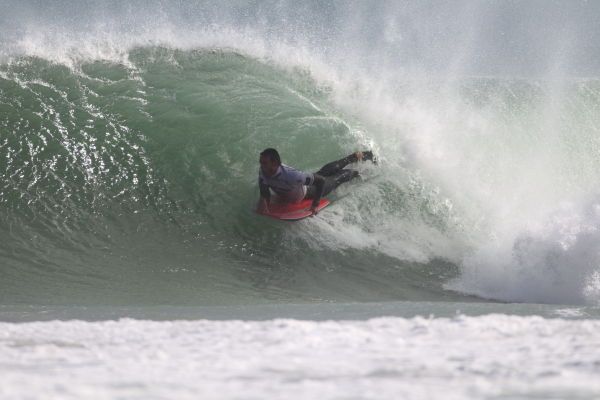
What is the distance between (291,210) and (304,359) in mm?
5068

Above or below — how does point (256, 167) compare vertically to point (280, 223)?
above

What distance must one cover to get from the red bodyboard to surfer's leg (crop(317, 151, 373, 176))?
21.3 inches

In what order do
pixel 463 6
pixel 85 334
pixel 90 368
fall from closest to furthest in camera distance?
pixel 90 368, pixel 85 334, pixel 463 6

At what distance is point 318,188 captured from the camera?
834 centimetres

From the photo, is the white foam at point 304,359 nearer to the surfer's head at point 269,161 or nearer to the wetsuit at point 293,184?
the surfer's head at point 269,161

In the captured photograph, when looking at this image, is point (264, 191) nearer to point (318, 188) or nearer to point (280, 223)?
point (280, 223)

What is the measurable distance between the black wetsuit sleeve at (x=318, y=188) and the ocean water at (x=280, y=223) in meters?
0.24

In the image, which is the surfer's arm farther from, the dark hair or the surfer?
the dark hair

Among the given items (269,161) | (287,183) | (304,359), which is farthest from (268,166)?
(304,359)

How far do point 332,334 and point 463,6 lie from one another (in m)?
17.8

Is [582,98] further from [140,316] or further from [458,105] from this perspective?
[140,316]

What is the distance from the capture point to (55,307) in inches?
233

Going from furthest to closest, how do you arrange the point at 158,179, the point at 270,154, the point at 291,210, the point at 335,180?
the point at 158,179, the point at 335,180, the point at 291,210, the point at 270,154

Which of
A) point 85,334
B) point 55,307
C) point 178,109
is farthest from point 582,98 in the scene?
point 85,334
